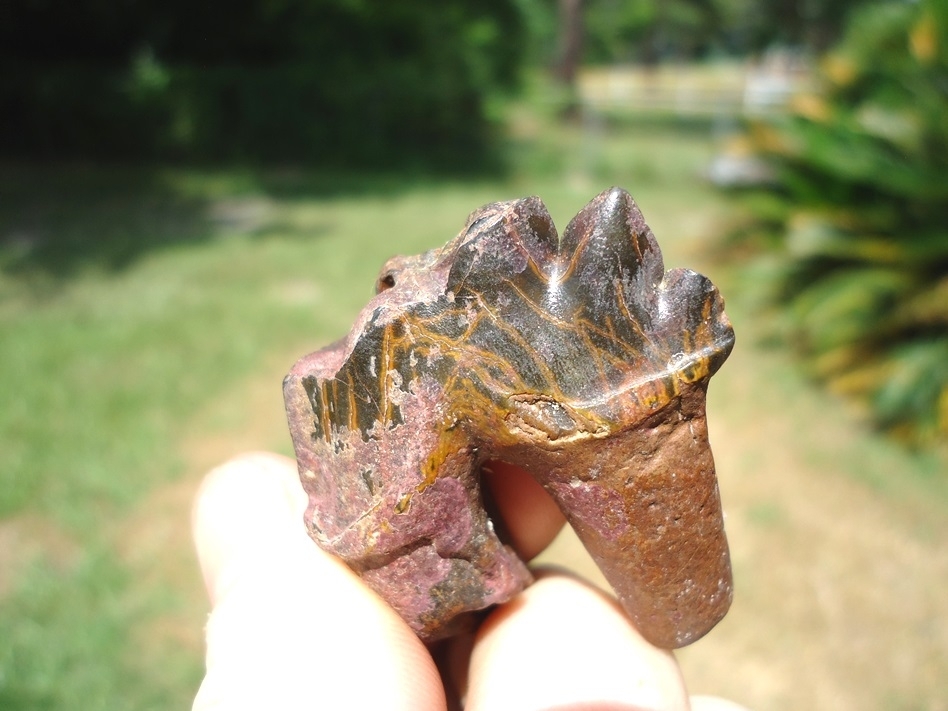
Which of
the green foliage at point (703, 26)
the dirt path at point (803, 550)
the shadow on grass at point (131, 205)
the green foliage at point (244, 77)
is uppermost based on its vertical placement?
the green foliage at point (244, 77)

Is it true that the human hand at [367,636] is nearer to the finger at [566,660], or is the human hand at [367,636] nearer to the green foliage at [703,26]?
the finger at [566,660]

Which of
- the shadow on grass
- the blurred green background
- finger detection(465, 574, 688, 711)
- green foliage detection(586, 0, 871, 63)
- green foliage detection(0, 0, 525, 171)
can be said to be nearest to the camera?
finger detection(465, 574, 688, 711)

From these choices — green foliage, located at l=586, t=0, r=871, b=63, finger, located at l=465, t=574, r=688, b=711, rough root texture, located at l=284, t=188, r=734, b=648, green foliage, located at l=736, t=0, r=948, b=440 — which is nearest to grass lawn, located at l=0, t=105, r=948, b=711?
green foliage, located at l=736, t=0, r=948, b=440

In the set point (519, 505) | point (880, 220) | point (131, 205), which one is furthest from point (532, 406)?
point (131, 205)

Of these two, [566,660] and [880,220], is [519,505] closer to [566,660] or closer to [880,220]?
[566,660]

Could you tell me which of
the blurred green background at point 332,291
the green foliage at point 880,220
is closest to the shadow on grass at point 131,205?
the blurred green background at point 332,291

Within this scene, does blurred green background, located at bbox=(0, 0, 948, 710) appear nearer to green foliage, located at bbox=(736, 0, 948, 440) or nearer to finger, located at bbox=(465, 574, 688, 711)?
green foliage, located at bbox=(736, 0, 948, 440)

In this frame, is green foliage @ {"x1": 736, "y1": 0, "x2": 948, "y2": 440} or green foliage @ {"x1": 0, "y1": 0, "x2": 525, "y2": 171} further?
green foliage @ {"x1": 0, "y1": 0, "x2": 525, "y2": 171}
